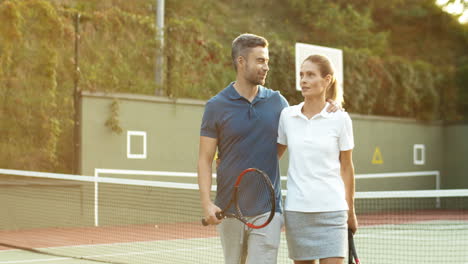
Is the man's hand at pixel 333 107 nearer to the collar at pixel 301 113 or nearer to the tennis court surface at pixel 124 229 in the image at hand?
the collar at pixel 301 113

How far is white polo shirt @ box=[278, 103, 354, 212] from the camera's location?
3.33m

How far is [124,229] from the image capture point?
11406 mm

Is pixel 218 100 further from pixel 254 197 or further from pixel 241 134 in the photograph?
pixel 254 197

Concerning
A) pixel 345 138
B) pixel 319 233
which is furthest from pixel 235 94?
pixel 319 233

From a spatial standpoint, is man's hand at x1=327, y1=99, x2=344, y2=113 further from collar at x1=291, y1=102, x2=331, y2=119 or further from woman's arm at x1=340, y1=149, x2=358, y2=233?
woman's arm at x1=340, y1=149, x2=358, y2=233

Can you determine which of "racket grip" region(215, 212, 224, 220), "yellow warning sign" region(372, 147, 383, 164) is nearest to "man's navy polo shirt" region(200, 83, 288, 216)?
"racket grip" region(215, 212, 224, 220)

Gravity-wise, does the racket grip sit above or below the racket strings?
below

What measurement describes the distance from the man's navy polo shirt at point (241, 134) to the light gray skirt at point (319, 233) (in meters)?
0.13

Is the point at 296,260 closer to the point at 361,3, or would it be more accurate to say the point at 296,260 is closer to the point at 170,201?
the point at 170,201

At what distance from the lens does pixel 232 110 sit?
11.3 ft

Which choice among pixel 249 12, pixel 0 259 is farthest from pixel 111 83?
pixel 249 12

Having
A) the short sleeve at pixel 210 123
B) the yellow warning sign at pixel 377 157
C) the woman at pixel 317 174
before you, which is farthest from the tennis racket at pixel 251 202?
the yellow warning sign at pixel 377 157

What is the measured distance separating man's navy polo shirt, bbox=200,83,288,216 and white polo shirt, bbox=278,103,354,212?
0.09 metres

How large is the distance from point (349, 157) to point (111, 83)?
371 inches
